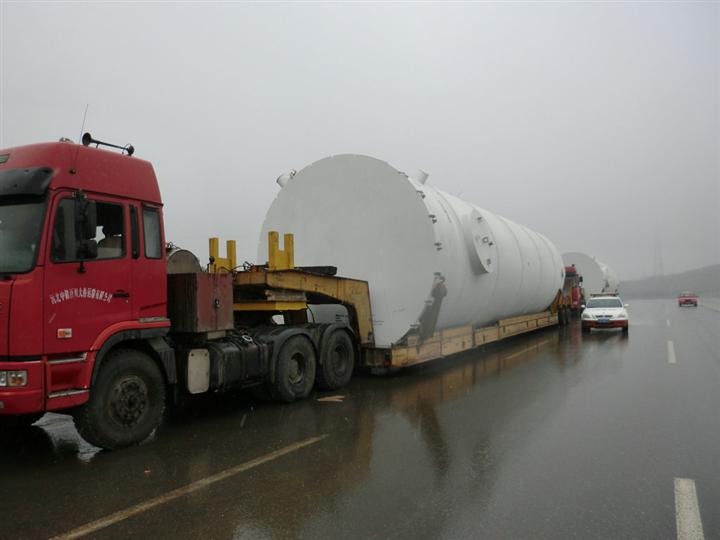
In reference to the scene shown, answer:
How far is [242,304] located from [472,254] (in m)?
5.43

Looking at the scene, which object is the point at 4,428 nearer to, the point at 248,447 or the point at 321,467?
the point at 248,447

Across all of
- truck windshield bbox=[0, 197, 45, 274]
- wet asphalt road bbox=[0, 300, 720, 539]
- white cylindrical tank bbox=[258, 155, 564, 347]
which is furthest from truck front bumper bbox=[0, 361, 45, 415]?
white cylindrical tank bbox=[258, 155, 564, 347]

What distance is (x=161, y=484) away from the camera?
4871 mm

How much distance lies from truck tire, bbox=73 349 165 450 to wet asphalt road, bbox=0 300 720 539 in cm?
22

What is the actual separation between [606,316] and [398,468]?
56.6 feet

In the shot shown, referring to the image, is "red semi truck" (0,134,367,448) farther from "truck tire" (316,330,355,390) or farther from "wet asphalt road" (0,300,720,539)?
"truck tire" (316,330,355,390)

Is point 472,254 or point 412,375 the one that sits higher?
point 472,254

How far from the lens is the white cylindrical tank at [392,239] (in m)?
10.4

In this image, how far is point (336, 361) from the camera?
9.58 metres

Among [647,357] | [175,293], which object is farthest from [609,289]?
[175,293]

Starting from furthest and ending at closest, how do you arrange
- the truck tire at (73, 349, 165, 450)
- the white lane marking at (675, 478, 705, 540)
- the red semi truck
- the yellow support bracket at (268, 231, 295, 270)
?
1. the yellow support bracket at (268, 231, 295, 270)
2. the truck tire at (73, 349, 165, 450)
3. the red semi truck
4. the white lane marking at (675, 478, 705, 540)

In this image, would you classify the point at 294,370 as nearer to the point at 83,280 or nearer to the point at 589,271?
the point at 83,280

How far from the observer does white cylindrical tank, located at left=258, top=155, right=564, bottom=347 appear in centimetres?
1041

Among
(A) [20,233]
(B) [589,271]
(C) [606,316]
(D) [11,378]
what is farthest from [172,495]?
(B) [589,271]
